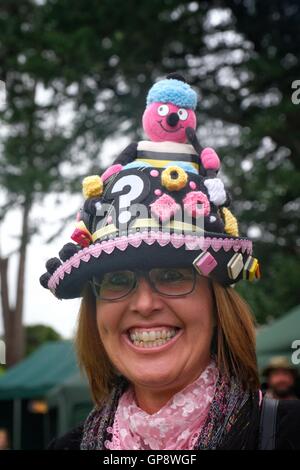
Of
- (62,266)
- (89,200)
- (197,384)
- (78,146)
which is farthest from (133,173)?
(78,146)

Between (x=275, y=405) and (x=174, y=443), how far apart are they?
0.31m

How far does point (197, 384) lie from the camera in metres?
1.84

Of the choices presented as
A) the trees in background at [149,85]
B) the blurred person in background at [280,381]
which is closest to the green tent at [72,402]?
the trees in background at [149,85]

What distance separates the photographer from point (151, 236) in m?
1.75

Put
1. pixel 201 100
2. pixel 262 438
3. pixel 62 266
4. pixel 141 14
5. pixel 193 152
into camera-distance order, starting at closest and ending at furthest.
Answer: pixel 262 438, pixel 62 266, pixel 193 152, pixel 141 14, pixel 201 100

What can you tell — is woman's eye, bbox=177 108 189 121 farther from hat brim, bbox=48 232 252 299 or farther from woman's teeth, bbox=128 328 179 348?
woman's teeth, bbox=128 328 179 348

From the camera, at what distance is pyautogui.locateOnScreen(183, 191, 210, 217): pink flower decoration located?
1.82m

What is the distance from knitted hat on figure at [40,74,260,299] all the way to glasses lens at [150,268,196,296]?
0.05 metres

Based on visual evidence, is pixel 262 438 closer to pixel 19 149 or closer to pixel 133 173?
pixel 133 173

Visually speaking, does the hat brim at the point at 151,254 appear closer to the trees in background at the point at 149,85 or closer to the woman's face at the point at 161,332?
the woman's face at the point at 161,332

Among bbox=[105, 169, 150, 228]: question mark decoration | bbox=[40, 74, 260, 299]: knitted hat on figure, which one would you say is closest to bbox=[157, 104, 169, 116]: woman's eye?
bbox=[40, 74, 260, 299]: knitted hat on figure

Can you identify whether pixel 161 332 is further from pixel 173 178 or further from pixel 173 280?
pixel 173 178

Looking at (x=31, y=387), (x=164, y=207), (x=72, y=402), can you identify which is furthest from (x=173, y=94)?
(x=31, y=387)

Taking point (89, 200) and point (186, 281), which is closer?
point (186, 281)
